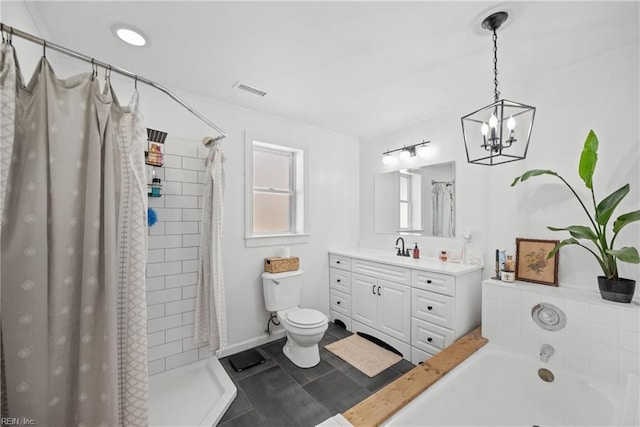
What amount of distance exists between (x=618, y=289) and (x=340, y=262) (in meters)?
2.29

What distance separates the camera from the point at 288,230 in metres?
3.28

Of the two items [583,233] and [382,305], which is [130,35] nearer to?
[382,305]

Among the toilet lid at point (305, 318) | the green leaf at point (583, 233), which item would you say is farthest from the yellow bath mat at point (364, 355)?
the green leaf at point (583, 233)

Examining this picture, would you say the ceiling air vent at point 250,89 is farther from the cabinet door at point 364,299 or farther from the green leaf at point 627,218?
the green leaf at point 627,218

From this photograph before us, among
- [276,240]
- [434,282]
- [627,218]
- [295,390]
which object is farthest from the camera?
[276,240]

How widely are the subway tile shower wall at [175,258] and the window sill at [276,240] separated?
575 millimetres

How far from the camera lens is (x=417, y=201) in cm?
310

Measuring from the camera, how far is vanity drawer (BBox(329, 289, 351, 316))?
10.4ft

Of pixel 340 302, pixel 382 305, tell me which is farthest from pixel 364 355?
pixel 340 302

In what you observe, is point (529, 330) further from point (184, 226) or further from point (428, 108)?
point (184, 226)

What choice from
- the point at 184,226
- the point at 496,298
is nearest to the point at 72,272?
the point at 184,226

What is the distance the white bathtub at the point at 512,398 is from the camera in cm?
147

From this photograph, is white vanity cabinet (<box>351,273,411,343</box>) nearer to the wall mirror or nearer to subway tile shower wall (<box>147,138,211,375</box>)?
the wall mirror

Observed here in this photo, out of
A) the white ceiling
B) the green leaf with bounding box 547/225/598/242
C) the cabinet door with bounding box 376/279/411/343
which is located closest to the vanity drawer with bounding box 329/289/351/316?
the cabinet door with bounding box 376/279/411/343
